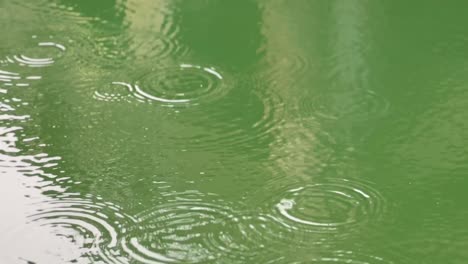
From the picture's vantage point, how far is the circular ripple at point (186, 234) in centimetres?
201

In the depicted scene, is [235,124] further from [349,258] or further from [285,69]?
[349,258]

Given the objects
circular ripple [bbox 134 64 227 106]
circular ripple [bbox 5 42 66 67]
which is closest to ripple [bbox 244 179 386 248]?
circular ripple [bbox 134 64 227 106]

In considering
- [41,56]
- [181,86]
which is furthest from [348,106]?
[41,56]

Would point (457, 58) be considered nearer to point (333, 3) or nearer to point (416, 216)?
point (333, 3)

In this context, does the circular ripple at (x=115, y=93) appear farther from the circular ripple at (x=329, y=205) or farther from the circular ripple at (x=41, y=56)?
the circular ripple at (x=329, y=205)

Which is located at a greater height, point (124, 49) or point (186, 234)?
point (124, 49)

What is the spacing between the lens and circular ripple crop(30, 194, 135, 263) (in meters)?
2.04

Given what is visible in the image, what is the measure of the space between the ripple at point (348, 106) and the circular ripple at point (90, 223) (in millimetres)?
714

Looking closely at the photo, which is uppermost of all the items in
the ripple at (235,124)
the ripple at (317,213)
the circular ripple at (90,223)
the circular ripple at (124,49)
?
the circular ripple at (124,49)

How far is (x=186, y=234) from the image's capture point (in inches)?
82.1

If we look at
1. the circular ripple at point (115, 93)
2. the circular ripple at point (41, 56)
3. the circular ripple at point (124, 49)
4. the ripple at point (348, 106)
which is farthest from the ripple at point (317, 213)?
the circular ripple at point (41, 56)

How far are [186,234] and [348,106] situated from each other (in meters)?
0.76

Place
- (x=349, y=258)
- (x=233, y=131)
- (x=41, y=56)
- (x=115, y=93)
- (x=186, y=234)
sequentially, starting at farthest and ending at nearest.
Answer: (x=41, y=56) → (x=115, y=93) → (x=233, y=131) → (x=186, y=234) → (x=349, y=258)

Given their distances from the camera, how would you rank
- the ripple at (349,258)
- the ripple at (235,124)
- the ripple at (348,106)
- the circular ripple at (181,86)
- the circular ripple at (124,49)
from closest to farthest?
the ripple at (349,258) < the ripple at (235,124) < the ripple at (348,106) < the circular ripple at (181,86) < the circular ripple at (124,49)
